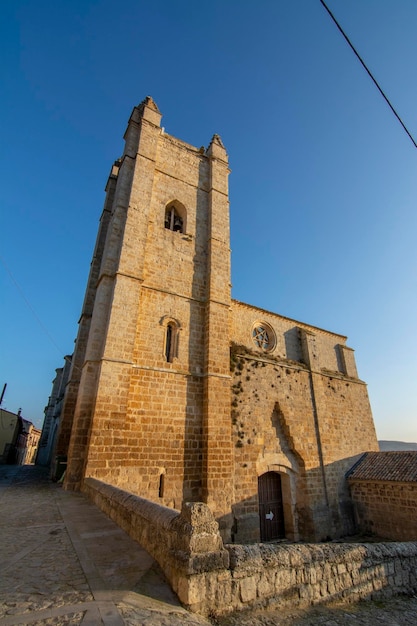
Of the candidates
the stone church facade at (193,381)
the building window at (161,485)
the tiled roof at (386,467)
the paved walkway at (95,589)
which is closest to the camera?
the paved walkway at (95,589)

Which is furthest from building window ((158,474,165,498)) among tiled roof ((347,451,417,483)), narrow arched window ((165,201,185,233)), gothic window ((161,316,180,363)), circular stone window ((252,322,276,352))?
narrow arched window ((165,201,185,233))

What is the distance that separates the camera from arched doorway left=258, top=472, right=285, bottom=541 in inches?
441

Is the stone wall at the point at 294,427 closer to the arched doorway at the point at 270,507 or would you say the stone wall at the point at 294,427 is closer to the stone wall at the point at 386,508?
the arched doorway at the point at 270,507

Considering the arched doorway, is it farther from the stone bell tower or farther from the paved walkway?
the paved walkway

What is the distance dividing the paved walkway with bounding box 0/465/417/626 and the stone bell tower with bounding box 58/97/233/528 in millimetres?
3748

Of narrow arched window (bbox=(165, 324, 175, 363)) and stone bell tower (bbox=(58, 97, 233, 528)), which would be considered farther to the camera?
narrow arched window (bbox=(165, 324, 175, 363))

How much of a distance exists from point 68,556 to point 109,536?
0.85 meters

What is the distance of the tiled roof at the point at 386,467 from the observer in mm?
11838

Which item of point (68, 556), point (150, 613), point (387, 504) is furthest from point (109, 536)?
point (387, 504)

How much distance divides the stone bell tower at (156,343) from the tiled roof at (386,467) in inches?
290

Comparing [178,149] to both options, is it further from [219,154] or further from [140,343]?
[140,343]

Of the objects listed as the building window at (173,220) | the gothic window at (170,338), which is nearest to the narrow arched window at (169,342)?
the gothic window at (170,338)

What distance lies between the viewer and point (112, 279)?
1024 centimetres

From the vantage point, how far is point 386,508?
12.0 meters
